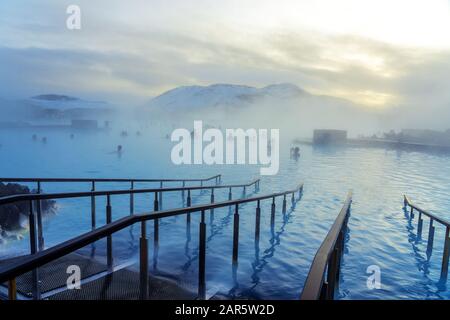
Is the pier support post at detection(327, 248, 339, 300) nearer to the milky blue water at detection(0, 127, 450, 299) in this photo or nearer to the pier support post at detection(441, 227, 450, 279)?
the milky blue water at detection(0, 127, 450, 299)

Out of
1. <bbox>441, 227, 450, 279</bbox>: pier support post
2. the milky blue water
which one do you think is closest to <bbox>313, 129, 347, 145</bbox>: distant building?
the milky blue water

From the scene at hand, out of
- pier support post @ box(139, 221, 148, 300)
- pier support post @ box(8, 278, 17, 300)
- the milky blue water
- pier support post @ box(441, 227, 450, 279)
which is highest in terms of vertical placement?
pier support post @ box(8, 278, 17, 300)

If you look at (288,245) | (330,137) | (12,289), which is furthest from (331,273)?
(330,137)

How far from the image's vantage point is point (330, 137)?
54062mm

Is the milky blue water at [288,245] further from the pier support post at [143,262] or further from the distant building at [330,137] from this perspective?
the distant building at [330,137]

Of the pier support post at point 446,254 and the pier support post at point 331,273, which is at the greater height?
the pier support post at point 331,273

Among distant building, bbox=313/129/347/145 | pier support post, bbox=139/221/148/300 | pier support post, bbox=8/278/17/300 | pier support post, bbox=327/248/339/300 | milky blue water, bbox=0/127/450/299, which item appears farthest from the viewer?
distant building, bbox=313/129/347/145

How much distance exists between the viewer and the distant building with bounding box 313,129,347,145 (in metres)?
53.9

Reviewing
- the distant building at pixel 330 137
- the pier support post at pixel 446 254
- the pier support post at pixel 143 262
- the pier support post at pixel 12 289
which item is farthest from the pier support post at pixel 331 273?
the distant building at pixel 330 137

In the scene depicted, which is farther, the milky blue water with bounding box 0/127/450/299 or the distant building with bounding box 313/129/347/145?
the distant building with bounding box 313/129/347/145

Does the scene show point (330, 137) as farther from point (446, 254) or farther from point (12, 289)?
point (12, 289)

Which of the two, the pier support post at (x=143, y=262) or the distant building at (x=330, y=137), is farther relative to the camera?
the distant building at (x=330, y=137)

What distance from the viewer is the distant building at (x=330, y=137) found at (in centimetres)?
5388
